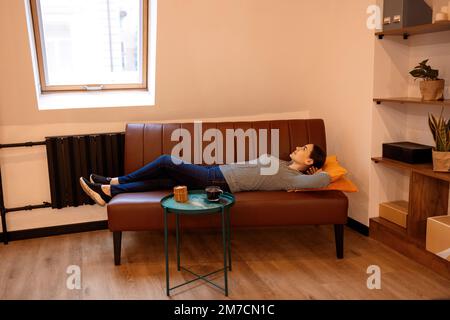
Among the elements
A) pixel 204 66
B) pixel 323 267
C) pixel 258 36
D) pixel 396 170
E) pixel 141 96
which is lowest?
pixel 323 267

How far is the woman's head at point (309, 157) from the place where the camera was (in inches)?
135

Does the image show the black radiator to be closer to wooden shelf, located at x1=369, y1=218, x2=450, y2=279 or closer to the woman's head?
the woman's head

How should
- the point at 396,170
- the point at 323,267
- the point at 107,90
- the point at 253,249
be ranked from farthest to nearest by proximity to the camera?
1. the point at 107,90
2. the point at 396,170
3. the point at 253,249
4. the point at 323,267

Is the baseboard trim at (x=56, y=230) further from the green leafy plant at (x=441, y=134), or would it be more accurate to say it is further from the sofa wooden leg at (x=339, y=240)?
the green leafy plant at (x=441, y=134)

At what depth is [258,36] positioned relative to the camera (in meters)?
3.70

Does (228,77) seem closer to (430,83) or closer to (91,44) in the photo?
(91,44)

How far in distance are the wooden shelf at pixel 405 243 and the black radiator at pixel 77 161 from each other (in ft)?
6.86

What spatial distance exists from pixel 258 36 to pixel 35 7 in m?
1.71

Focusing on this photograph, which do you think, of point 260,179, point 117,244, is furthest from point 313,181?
point 117,244

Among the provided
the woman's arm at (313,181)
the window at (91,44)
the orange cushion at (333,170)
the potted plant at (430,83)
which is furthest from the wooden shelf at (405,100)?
the window at (91,44)

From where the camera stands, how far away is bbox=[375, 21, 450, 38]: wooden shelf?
291 centimetres

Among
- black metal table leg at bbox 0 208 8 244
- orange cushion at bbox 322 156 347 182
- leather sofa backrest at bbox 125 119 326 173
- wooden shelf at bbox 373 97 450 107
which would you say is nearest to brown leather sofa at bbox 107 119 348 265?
orange cushion at bbox 322 156 347 182

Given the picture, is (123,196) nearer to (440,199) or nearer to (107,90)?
(107,90)

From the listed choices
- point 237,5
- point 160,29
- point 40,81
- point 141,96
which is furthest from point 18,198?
point 237,5
